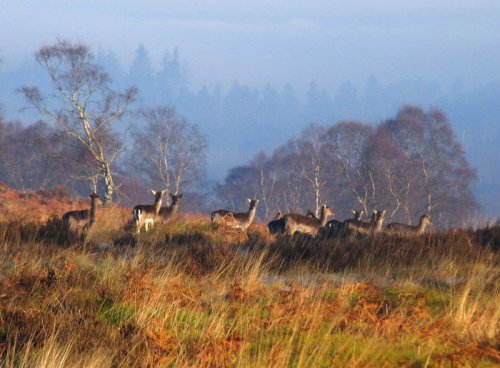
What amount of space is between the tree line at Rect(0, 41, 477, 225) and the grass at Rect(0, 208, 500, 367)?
29677 millimetres

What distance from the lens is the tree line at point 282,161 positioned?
4609cm

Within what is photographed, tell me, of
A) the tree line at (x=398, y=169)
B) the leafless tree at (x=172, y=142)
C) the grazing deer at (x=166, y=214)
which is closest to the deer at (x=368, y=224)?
the grazing deer at (x=166, y=214)

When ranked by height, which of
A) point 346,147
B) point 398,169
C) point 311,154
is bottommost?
point 398,169

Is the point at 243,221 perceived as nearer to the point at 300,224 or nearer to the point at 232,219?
the point at 232,219

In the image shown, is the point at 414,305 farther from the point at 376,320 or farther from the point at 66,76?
the point at 66,76

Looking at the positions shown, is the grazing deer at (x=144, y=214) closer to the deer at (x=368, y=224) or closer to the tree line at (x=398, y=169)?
the deer at (x=368, y=224)

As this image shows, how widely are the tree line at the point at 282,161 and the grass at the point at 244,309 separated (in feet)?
97.4

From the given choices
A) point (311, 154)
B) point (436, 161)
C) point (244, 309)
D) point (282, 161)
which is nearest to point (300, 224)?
point (244, 309)

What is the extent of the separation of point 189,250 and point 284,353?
6.38 m

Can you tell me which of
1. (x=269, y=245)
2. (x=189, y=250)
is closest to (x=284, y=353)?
(x=189, y=250)

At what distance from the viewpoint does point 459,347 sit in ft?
26.2

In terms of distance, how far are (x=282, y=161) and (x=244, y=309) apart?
83724 millimetres

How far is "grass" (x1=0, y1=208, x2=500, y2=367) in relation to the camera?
7.58 metres

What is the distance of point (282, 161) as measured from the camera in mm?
92938
